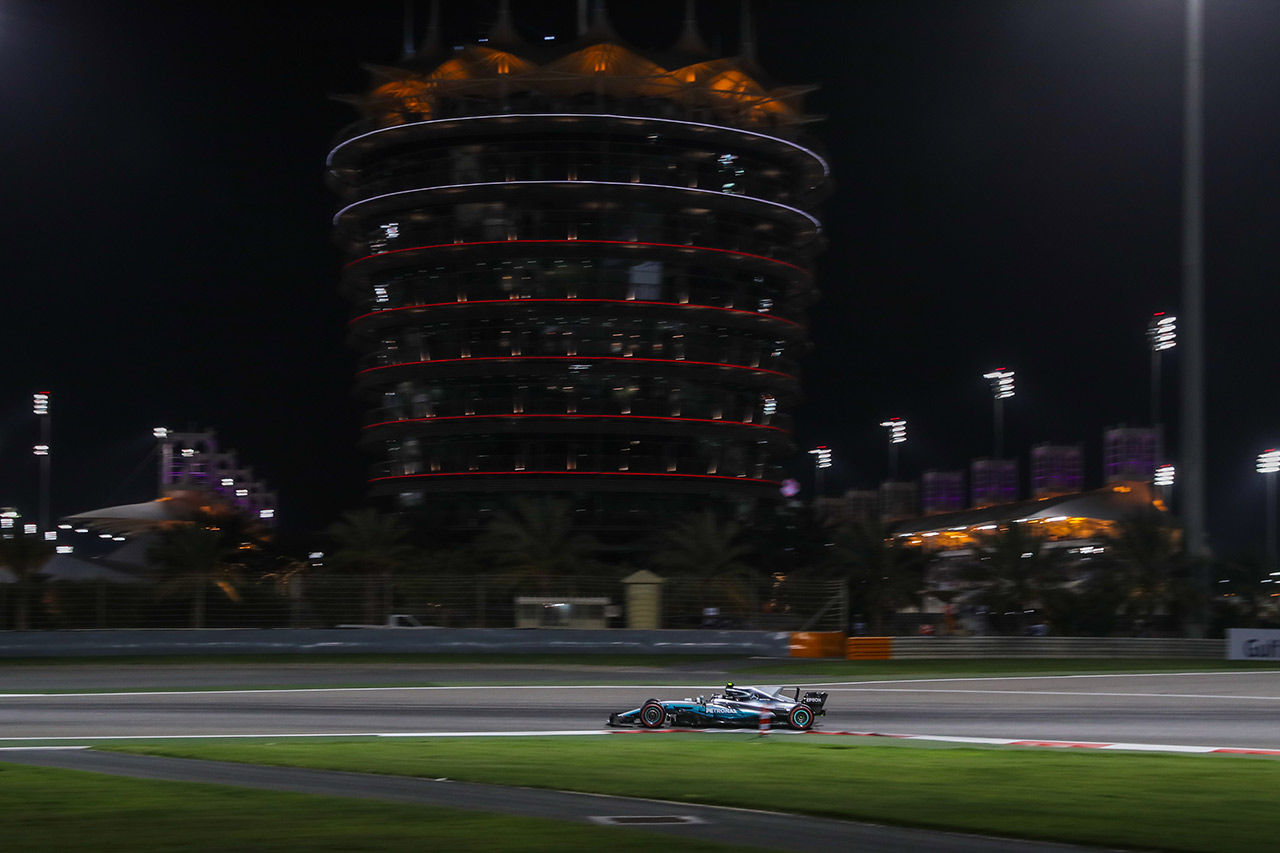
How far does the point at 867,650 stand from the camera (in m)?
46.0

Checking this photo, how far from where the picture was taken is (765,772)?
16797 millimetres

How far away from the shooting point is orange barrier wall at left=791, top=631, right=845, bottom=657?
46969 millimetres

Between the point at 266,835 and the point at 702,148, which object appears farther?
the point at 702,148

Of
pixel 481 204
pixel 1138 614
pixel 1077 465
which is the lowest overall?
pixel 1138 614

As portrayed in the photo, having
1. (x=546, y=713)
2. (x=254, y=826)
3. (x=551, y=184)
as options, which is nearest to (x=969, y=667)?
(x=546, y=713)

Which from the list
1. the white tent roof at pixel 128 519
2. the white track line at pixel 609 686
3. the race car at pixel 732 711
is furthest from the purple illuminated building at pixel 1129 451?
the race car at pixel 732 711

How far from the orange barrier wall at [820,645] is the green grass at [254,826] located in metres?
34.1

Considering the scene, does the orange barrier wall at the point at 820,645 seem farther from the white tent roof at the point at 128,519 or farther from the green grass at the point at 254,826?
the white tent roof at the point at 128,519

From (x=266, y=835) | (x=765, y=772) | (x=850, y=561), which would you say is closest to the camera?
(x=266, y=835)

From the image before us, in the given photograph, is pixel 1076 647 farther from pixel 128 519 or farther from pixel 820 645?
pixel 128 519

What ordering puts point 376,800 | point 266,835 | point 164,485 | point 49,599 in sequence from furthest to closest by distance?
1. point 164,485
2. point 49,599
3. point 376,800
4. point 266,835

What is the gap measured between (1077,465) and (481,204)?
101934 mm

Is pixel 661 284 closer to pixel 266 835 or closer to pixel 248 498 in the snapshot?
pixel 266 835

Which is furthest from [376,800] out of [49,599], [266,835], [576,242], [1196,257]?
[576,242]
